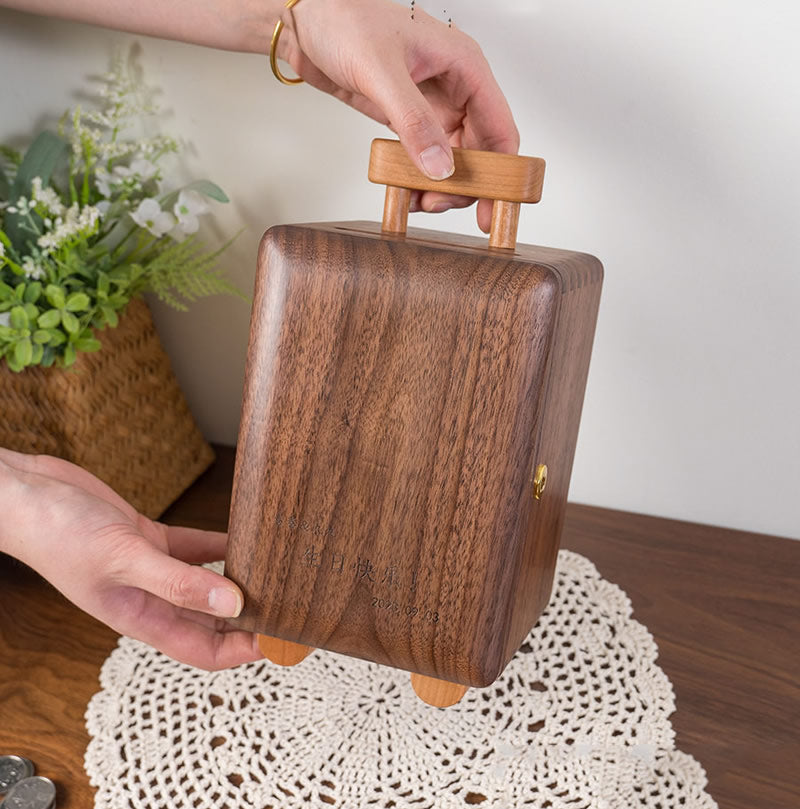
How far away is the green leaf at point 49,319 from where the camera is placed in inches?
31.6

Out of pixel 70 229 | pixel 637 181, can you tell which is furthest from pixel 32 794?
pixel 637 181

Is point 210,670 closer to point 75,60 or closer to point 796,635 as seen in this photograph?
point 796,635

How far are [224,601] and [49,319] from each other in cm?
37

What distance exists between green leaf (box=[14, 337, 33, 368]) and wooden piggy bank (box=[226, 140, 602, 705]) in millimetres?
327

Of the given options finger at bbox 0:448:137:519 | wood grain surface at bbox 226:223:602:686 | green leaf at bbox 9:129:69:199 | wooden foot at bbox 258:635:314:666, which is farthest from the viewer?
green leaf at bbox 9:129:69:199

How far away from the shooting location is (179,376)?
113 cm

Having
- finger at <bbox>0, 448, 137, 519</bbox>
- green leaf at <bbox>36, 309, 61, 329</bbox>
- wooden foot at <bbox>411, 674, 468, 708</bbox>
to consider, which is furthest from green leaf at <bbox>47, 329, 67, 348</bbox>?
wooden foot at <bbox>411, 674, 468, 708</bbox>

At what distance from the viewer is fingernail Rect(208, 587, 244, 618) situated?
0.59 metres

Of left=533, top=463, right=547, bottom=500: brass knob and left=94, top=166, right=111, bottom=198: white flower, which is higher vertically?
left=94, top=166, right=111, bottom=198: white flower

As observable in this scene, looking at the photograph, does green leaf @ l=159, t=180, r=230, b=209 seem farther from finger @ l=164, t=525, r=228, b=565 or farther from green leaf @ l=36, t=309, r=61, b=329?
finger @ l=164, t=525, r=228, b=565

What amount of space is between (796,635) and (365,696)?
0.43 m

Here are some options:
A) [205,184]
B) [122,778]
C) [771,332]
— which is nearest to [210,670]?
[122,778]

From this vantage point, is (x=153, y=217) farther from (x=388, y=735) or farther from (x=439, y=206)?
(x=388, y=735)

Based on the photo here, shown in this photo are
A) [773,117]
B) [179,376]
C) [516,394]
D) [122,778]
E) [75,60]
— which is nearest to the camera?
[516,394]
